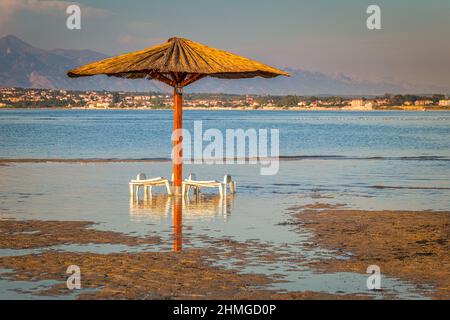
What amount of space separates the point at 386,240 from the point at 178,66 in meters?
6.38

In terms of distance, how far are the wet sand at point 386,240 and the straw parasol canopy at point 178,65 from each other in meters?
3.29

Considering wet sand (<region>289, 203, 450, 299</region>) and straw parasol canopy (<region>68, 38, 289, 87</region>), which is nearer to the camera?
wet sand (<region>289, 203, 450, 299</region>)

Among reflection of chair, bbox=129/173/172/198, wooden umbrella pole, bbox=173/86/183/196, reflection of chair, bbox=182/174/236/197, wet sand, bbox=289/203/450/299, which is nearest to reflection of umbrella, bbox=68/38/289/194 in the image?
wooden umbrella pole, bbox=173/86/183/196

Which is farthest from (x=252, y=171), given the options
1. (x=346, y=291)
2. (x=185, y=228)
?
(x=346, y=291)

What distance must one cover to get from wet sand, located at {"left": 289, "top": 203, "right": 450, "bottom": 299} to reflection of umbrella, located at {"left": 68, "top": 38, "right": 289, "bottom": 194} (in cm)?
318

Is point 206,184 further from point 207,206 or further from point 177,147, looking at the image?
point 177,147

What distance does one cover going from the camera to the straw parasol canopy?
17.2 m

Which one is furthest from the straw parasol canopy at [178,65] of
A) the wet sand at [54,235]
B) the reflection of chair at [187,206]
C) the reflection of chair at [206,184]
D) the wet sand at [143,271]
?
the wet sand at [143,271]

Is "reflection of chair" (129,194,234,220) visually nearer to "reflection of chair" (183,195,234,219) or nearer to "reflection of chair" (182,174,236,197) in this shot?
"reflection of chair" (183,195,234,219)

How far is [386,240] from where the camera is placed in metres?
13.0

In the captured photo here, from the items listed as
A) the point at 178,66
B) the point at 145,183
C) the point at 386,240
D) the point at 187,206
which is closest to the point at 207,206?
the point at 187,206

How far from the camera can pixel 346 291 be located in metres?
9.41
